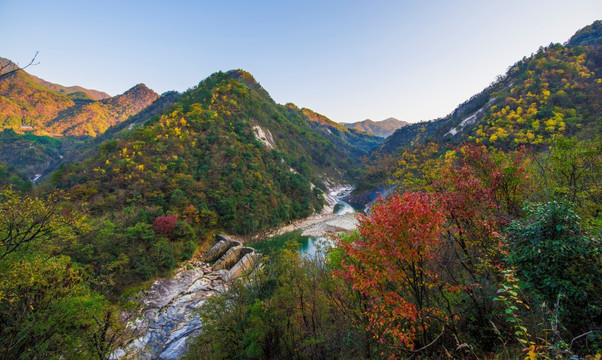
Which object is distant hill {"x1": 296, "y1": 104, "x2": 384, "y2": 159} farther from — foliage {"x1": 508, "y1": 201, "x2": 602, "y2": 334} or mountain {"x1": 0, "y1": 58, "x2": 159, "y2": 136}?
foliage {"x1": 508, "y1": 201, "x2": 602, "y2": 334}

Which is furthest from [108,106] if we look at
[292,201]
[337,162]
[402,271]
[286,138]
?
[402,271]

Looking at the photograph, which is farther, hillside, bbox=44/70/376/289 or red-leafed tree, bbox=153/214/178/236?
red-leafed tree, bbox=153/214/178/236

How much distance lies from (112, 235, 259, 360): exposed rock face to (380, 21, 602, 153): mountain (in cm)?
3536

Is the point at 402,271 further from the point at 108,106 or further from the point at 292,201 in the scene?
the point at 108,106

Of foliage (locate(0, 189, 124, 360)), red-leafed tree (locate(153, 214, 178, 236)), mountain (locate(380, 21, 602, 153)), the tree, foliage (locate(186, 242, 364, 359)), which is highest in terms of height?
mountain (locate(380, 21, 602, 153))

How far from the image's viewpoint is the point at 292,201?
1726 inches

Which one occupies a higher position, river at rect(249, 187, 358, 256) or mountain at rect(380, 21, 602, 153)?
mountain at rect(380, 21, 602, 153)

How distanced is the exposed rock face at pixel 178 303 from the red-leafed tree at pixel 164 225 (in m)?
4.09

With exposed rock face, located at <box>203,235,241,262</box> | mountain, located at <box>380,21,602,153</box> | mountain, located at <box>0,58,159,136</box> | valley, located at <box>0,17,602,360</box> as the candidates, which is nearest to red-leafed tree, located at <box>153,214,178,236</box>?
valley, located at <box>0,17,602,360</box>

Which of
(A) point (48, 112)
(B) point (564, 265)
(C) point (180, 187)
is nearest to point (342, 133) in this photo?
(C) point (180, 187)

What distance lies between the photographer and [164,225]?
23.2m

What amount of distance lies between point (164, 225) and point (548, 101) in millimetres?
56313

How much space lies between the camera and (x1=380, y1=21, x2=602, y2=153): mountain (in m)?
29.4

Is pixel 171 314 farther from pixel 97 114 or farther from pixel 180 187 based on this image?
pixel 97 114
